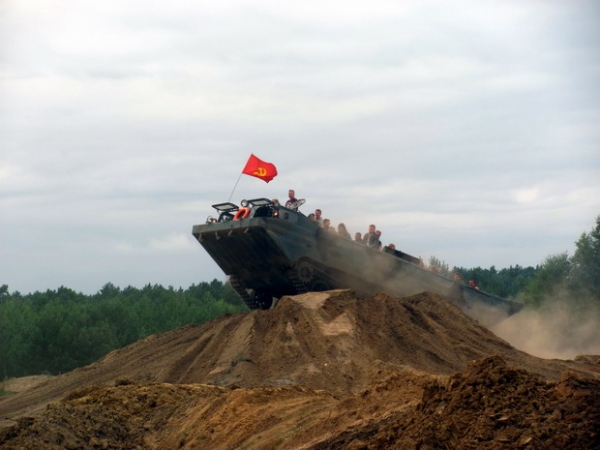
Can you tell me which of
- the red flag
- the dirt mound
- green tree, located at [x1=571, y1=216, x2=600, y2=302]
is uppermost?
the red flag

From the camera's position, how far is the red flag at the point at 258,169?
74.4 ft

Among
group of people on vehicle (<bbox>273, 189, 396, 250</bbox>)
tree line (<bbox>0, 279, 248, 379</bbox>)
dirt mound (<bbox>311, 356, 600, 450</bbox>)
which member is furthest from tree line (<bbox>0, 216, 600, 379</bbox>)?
dirt mound (<bbox>311, 356, 600, 450</bbox>)

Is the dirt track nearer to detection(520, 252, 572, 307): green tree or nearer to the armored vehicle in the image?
the armored vehicle

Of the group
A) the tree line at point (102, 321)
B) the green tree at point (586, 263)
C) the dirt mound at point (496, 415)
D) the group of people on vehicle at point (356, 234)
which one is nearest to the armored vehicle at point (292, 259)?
the group of people on vehicle at point (356, 234)

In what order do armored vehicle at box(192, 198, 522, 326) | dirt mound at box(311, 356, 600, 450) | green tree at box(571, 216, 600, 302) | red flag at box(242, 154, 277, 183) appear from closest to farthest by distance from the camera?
1. dirt mound at box(311, 356, 600, 450)
2. armored vehicle at box(192, 198, 522, 326)
3. red flag at box(242, 154, 277, 183)
4. green tree at box(571, 216, 600, 302)

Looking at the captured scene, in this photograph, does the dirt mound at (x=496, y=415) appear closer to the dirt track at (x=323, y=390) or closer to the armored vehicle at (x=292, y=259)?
the dirt track at (x=323, y=390)

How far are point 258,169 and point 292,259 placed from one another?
240 cm

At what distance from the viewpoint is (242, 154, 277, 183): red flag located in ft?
74.4

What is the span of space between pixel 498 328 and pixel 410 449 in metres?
16.6

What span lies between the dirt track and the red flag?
10.6ft

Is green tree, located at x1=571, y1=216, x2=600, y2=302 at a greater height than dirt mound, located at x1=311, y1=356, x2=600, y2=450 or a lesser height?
greater

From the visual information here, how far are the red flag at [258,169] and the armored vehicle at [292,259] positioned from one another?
3.18ft

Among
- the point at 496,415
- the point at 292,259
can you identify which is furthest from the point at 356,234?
the point at 496,415

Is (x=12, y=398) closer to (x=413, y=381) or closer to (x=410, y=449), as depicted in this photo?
(x=413, y=381)
